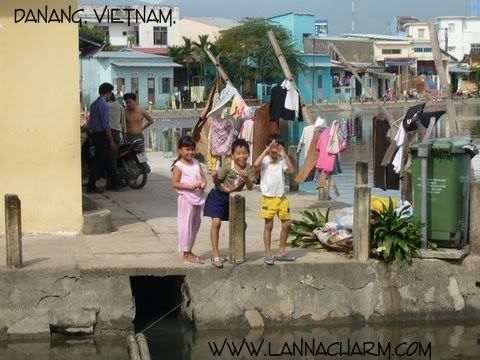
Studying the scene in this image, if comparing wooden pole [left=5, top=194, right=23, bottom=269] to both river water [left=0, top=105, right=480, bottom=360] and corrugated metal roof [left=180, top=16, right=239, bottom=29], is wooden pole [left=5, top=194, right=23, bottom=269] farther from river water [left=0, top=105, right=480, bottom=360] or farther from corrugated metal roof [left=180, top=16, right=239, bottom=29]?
corrugated metal roof [left=180, top=16, right=239, bottom=29]

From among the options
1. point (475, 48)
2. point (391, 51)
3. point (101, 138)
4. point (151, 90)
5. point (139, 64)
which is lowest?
point (101, 138)

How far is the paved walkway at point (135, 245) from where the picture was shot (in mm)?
9945

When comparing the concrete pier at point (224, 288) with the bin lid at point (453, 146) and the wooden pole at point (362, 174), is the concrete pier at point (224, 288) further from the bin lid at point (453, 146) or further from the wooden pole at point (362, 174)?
the wooden pole at point (362, 174)

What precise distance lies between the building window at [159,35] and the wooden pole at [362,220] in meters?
67.3

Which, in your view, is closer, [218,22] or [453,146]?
[453,146]

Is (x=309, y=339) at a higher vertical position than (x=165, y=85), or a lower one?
lower

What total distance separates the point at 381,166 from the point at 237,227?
392 centimetres

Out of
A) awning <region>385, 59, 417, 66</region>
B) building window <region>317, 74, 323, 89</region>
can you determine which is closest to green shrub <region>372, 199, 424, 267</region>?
building window <region>317, 74, 323, 89</region>

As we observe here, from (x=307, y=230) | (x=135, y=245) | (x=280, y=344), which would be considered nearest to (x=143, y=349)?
(x=280, y=344)

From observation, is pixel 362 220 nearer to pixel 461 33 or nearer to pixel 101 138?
pixel 101 138

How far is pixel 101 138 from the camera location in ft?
50.8

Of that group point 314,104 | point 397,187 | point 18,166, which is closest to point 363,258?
point 397,187

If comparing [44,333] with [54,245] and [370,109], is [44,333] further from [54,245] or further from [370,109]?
[370,109]

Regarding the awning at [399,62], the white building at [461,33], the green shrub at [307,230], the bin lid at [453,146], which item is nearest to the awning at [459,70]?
the awning at [399,62]
